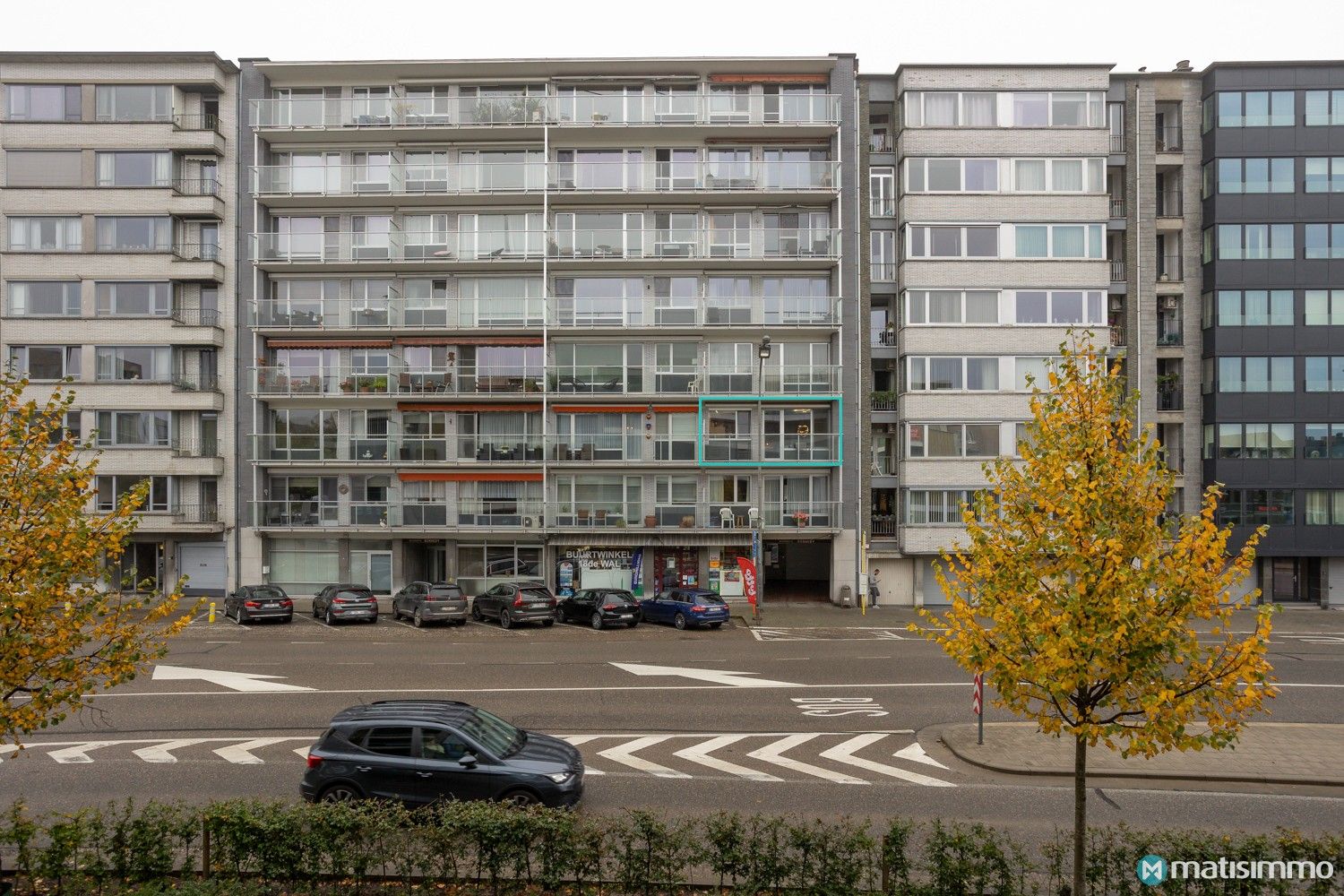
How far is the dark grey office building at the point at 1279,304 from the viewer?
105ft

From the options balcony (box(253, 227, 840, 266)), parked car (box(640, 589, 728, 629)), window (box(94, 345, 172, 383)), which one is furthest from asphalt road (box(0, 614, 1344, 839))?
balcony (box(253, 227, 840, 266))

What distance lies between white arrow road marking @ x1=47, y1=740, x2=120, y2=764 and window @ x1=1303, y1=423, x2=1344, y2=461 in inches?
1560

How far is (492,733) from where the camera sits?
10828 millimetres

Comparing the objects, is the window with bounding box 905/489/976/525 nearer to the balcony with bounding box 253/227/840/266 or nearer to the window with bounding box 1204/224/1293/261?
the balcony with bounding box 253/227/840/266

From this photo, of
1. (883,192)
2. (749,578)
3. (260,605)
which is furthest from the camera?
(883,192)

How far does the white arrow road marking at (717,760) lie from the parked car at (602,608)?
1225 centimetres

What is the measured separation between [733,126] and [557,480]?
15934 millimetres

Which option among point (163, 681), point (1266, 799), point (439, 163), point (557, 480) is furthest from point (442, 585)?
point (1266, 799)

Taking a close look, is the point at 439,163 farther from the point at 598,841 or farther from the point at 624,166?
the point at 598,841

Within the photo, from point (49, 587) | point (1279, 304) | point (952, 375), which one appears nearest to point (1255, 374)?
point (1279, 304)

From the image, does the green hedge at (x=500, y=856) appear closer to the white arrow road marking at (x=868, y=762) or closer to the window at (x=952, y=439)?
the white arrow road marking at (x=868, y=762)

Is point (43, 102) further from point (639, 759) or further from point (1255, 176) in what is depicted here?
point (1255, 176)

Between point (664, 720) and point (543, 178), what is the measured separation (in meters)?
24.3

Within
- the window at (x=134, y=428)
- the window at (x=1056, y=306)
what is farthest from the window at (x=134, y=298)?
the window at (x=1056, y=306)
